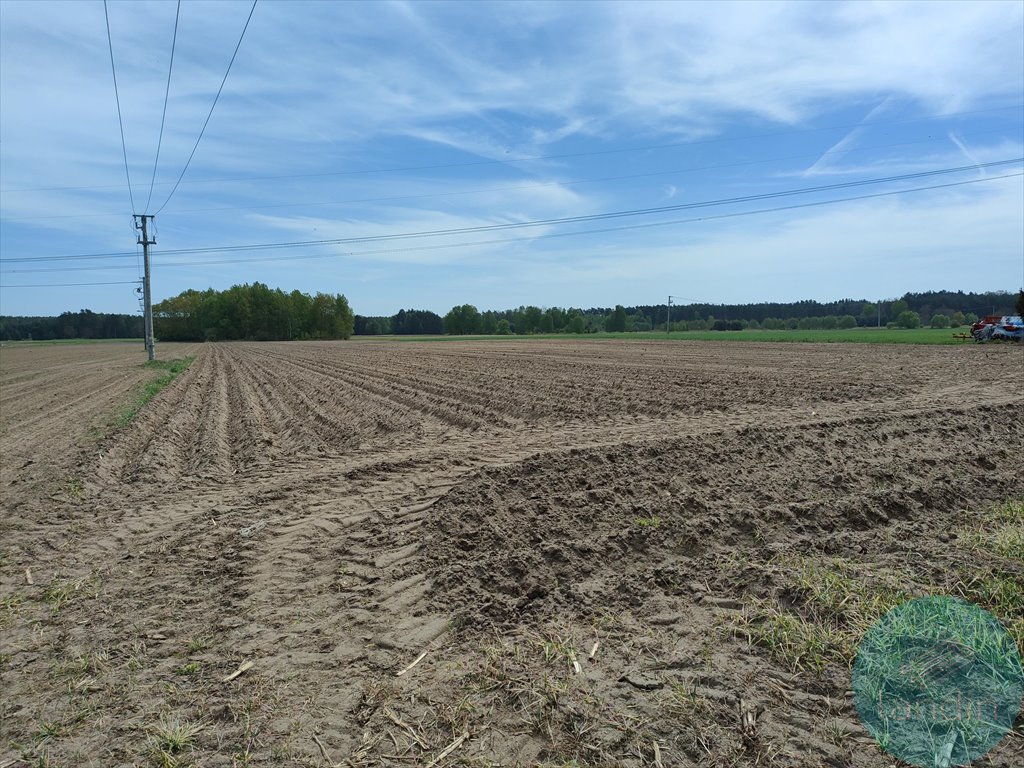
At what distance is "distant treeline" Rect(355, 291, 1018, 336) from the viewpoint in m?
111

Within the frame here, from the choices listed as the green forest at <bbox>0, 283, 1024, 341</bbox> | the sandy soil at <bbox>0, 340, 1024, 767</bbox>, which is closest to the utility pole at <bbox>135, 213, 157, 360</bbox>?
the sandy soil at <bbox>0, 340, 1024, 767</bbox>

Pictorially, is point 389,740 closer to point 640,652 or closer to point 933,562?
point 640,652

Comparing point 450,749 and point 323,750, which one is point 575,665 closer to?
point 450,749

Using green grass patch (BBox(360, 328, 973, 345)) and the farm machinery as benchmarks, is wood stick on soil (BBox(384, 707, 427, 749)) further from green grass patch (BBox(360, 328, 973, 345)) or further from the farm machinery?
green grass patch (BBox(360, 328, 973, 345))

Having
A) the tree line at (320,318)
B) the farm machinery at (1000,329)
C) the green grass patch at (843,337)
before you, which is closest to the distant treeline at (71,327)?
the tree line at (320,318)

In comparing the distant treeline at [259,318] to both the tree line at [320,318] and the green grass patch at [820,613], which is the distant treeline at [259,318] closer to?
the tree line at [320,318]

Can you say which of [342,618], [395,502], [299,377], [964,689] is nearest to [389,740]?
[342,618]

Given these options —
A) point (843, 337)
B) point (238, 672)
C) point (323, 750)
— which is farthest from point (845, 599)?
point (843, 337)

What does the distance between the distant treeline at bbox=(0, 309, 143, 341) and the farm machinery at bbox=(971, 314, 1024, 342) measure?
441ft

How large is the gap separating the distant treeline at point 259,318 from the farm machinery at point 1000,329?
10430cm

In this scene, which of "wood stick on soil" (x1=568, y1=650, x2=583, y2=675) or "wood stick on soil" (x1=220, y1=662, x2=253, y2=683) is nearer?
"wood stick on soil" (x1=568, y1=650, x2=583, y2=675)

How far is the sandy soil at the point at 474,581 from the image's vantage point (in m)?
3.27

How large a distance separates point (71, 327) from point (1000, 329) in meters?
145

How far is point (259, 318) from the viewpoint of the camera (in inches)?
4909
